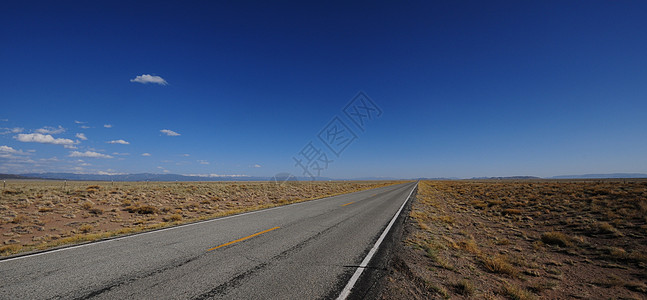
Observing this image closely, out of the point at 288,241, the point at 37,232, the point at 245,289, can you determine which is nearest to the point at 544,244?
the point at 288,241

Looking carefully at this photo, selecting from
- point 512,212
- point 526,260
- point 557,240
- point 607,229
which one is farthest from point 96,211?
point 512,212

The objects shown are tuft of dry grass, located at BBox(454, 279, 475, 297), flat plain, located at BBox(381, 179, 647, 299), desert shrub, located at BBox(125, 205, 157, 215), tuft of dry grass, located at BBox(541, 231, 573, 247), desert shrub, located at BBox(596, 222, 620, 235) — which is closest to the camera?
tuft of dry grass, located at BBox(454, 279, 475, 297)

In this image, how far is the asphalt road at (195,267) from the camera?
3.85m

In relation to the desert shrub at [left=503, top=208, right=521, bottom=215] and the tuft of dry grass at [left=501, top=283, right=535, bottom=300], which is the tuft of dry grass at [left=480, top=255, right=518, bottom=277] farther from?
the desert shrub at [left=503, top=208, right=521, bottom=215]

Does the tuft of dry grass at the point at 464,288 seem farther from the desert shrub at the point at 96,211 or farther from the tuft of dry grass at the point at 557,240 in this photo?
the desert shrub at the point at 96,211

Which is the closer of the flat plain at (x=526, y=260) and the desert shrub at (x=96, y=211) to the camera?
the flat plain at (x=526, y=260)

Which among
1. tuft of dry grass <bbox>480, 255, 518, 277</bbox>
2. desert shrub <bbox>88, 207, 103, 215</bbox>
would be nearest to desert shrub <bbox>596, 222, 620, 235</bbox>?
tuft of dry grass <bbox>480, 255, 518, 277</bbox>

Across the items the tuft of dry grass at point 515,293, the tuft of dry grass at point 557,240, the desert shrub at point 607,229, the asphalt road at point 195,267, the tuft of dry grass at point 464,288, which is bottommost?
the tuft of dry grass at point 557,240

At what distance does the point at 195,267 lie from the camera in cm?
484

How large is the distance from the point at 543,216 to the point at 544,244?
6935 mm

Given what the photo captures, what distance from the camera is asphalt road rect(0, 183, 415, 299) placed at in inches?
151

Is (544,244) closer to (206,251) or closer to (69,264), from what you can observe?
(206,251)

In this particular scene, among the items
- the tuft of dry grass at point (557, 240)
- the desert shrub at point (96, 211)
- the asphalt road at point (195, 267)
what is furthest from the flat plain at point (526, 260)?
the desert shrub at point (96, 211)

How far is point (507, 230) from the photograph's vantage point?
37.9 ft
